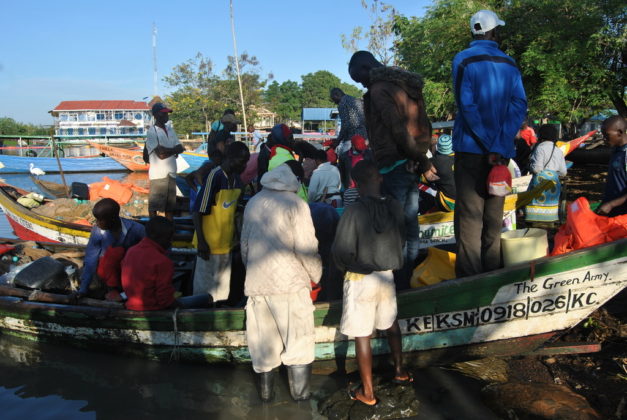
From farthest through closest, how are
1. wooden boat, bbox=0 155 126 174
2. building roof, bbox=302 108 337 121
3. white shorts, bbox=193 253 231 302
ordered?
building roof, bbox=302 108 337 121, wooden boat, bbox=0 155 126 174, white shorts, bbox=193 253 231 302

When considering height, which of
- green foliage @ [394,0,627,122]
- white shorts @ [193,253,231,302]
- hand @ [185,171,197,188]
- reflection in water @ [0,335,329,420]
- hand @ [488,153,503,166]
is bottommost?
reflection in water @ [0,335,329,420]

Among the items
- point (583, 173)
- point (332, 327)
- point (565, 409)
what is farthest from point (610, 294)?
point (583, 173)

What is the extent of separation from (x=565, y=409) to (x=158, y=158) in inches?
225

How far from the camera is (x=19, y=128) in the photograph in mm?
57219

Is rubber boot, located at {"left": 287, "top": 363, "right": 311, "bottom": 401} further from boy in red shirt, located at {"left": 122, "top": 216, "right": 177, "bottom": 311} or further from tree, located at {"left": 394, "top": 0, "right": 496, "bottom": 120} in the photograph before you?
tree, located at {"left": 394, "top": 0, "right": 496, "bottom": 120}

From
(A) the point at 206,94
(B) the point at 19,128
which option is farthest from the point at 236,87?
(B) the point at 19,128

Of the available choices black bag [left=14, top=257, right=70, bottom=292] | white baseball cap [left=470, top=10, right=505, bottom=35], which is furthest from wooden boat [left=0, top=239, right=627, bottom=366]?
white baseball cap [left=470, top=10, right=505, bottom=35]

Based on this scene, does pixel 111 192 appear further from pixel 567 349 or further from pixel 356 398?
pixel 567 349

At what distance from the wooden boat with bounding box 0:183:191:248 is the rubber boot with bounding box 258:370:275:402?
3.90 meters

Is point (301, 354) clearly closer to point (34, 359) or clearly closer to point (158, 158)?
point (34, 359)

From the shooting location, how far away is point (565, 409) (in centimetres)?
327

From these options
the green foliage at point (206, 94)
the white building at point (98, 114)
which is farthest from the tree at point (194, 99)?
the white building at point (98, 114)

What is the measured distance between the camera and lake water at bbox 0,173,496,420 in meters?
3.92

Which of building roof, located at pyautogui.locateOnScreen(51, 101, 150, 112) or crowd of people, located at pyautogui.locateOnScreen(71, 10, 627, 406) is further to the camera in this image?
building roof, located at pyautogui.locateOnScreen(51, 101, 150, 112)
